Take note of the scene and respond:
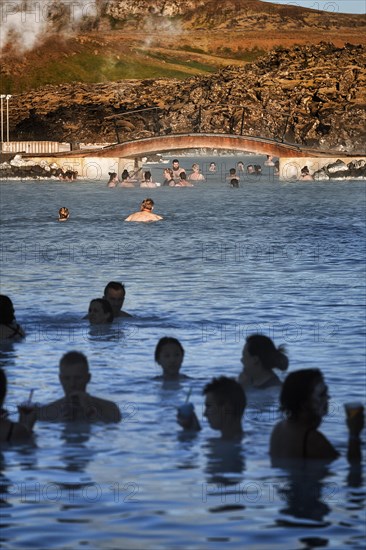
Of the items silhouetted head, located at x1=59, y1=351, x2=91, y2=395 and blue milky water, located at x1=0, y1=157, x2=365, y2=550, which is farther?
silhouetted head, located at x1=59, y1=351, x2=91, y2=395

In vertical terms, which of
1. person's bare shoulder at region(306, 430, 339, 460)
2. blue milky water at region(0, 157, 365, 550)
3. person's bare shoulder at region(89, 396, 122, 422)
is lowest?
blue milky water at region(0, 157, 365, 550)

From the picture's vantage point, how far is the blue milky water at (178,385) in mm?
12250

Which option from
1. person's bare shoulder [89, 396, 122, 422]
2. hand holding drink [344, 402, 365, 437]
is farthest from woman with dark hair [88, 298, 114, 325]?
hand holding drink [344, 402, 365, 437]

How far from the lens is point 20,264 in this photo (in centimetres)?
3581

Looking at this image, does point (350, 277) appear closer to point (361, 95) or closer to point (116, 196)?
point (116, 196)

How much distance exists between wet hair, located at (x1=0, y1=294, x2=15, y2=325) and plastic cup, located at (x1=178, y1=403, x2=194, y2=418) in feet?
19.5

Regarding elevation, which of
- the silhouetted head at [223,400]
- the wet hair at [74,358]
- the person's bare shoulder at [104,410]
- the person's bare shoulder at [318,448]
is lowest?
the person's bare shoulder at [104,410]

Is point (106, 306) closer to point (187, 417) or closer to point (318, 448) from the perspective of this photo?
point (187, 417)

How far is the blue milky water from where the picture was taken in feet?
40.2

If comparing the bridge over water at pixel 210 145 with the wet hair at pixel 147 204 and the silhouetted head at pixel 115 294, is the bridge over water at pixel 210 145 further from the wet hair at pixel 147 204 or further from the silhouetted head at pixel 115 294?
the silhouetted head at pixel 115 294

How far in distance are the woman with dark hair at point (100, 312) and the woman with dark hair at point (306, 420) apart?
8705 millimetres

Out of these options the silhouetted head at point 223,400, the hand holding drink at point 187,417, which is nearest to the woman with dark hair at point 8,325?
the hand holding drink at point 187,417

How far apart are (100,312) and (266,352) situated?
6.48 metres

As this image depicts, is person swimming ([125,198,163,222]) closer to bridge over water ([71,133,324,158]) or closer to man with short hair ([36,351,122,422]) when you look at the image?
man with short hair ([36,351,122,422])
